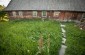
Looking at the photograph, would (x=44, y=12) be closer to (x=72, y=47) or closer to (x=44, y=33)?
(x=44, y=33)

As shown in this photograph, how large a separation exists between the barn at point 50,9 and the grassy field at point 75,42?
8.60m

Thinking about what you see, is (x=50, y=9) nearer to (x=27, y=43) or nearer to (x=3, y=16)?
(x=3, y=16)

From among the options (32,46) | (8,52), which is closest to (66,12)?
(32,46)

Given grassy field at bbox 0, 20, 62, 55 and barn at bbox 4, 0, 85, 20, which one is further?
barn at bbox 4, 0, 85, 20

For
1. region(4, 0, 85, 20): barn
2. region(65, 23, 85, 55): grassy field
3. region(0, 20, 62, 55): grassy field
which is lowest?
region(65, 23, 85, 55): grassy field

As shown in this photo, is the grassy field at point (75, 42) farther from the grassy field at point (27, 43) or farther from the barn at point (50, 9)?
the barn at point (50, 9)

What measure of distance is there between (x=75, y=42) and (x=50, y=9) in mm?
13055

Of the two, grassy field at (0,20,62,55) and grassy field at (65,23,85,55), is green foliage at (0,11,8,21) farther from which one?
grassy field at (65,23,85,55)

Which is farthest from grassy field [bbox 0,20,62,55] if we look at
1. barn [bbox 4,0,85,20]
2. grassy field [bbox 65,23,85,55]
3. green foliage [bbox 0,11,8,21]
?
green foliage [bbox 0,11,8,21]

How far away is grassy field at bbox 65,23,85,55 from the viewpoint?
15.1 meters

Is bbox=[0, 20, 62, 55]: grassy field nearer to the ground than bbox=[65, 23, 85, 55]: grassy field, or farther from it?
farther from it

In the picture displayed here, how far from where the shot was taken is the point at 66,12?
2931cm

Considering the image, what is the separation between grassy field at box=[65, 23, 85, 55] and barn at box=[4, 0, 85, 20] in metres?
8.60

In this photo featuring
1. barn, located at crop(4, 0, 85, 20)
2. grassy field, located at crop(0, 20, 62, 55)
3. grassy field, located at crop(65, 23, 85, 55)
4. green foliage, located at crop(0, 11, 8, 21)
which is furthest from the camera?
green foliage, located at crop(0, 11, 8, 21)
